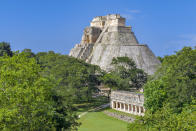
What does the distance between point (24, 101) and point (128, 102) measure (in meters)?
26.8

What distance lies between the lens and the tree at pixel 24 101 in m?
21.8

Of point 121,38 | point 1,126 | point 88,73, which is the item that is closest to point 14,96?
point 1,126

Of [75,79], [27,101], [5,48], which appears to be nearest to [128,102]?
[75,79]

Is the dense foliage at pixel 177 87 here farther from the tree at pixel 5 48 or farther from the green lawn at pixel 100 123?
the tree at pixel 5 48

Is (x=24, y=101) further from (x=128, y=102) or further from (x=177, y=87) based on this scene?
(x=128, y=102)

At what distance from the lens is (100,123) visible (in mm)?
40125

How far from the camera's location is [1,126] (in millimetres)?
21266

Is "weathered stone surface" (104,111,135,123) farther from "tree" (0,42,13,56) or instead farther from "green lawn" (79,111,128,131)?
"tree" (0,42,13,56)

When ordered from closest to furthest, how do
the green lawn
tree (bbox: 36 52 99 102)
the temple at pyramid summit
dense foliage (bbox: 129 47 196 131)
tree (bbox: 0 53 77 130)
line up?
tree (bbox: 0 53 77 130) < dense foliage (bbox: 129 47 196 131) < the green lawn < tree (bbox: 36 52 99 102) < the temple at pyramid summit

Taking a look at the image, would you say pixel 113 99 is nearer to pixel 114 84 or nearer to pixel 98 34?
pixel 114 84

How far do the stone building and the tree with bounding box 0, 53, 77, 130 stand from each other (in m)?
20.3

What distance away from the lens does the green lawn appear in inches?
1472

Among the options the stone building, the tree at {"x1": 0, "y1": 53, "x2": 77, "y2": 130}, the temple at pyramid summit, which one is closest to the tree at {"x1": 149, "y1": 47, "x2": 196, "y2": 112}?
the stone building

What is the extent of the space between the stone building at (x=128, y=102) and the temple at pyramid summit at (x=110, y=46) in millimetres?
24507
